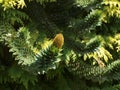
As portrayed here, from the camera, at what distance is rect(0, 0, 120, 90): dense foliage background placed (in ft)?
8.63

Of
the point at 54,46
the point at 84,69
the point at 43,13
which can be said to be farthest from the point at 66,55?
the point at 54,46

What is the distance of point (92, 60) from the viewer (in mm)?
3316

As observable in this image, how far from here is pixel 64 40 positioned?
9.32 feet

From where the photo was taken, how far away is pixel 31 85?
3.28 metres

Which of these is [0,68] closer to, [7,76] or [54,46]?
[7,76]

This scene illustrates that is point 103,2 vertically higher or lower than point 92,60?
higher

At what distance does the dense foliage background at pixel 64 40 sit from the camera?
8.63 ft

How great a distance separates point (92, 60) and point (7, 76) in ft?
2.79

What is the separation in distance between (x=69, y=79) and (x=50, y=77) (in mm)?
306

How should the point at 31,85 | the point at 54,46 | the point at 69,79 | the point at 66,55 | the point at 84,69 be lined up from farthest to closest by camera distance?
the point at 69,79, the point at 31,85, the point at 84,69, the point at 66,55, the point at 54,46

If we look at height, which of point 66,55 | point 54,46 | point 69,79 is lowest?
point 69,79

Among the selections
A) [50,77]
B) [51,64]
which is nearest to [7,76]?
[50,77]

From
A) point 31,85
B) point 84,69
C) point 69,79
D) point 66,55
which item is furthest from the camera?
point 69,79

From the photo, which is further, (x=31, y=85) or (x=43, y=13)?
(x=31, y=85)
